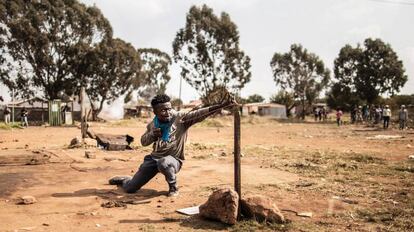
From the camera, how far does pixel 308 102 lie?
204 feet

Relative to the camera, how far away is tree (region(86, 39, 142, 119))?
3722 centimetres

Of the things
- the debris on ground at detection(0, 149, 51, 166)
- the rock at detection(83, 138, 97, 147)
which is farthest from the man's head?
the rock at detection(83, 138, 97, 147)

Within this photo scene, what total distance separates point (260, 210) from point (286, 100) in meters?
62.9

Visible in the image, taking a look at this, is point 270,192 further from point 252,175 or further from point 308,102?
point 308,102

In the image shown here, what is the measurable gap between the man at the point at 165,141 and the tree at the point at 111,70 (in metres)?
32.5

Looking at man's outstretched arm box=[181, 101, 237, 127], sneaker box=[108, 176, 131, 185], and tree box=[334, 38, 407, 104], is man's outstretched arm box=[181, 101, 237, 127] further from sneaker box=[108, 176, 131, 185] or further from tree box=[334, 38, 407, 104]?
tree box=[334, 38, 407, 104]

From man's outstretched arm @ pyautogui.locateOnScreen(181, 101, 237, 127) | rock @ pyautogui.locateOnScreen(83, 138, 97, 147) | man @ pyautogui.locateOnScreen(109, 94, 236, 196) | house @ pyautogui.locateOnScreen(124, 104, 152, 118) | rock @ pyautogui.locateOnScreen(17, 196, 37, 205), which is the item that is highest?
house @ pyautogui.locateOnScreen(124, 104, 152, 118)

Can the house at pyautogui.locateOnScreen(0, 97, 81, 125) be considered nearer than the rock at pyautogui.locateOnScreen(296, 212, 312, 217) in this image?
No

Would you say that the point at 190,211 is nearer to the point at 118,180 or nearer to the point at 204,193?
the point at 204,193

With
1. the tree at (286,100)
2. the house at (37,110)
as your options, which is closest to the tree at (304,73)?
the tree at (286,100)

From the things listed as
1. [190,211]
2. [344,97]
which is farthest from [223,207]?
[344,97]

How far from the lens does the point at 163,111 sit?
5.54m

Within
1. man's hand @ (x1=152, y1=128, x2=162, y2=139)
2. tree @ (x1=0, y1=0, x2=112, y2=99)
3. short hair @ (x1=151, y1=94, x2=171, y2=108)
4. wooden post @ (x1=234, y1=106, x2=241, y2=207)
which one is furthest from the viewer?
tree @ (x1=0, y1=0, x2=112, y2=99)

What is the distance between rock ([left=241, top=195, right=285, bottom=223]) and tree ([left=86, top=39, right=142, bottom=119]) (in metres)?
34.2
